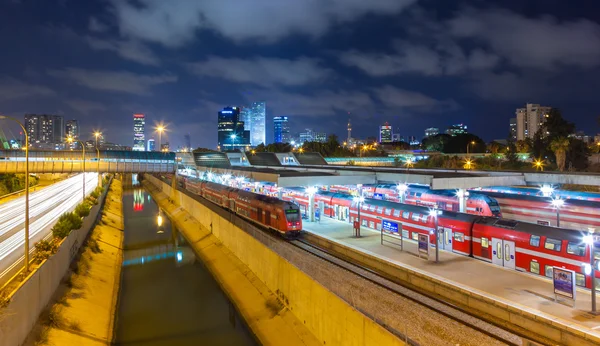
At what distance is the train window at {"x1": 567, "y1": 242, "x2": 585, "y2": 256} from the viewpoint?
56.8ft

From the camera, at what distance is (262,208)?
34.2m

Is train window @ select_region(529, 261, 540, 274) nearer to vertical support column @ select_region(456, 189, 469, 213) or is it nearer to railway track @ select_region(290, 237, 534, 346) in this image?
railway track @ select_region(290, 237, 534, 346)

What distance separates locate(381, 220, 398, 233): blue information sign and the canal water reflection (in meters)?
12.0

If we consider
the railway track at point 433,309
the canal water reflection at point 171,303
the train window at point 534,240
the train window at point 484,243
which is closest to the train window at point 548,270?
the train window at point 534,240

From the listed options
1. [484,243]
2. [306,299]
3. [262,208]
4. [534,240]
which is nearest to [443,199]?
[484,243]

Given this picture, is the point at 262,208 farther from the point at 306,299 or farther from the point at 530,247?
the point at 530,247

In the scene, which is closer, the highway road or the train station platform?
the train station platform

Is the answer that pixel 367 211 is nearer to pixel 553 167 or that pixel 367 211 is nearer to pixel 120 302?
pixel 120 302

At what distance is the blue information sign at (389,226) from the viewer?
27062 mm

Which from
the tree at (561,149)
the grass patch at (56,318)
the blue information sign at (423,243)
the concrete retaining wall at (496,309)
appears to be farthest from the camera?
the tree at (561,149)

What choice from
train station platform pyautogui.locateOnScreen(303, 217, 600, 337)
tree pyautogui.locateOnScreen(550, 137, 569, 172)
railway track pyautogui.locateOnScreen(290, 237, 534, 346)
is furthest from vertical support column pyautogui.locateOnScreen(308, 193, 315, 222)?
tree pyautogui.locateOnScreen(550, 137, 569, 172)

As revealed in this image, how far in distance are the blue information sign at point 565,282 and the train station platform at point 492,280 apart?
676mm

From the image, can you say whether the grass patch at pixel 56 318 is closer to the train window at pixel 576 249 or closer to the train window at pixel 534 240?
the train window at pixel 534 240

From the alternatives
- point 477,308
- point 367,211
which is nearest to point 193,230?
point 367,211
